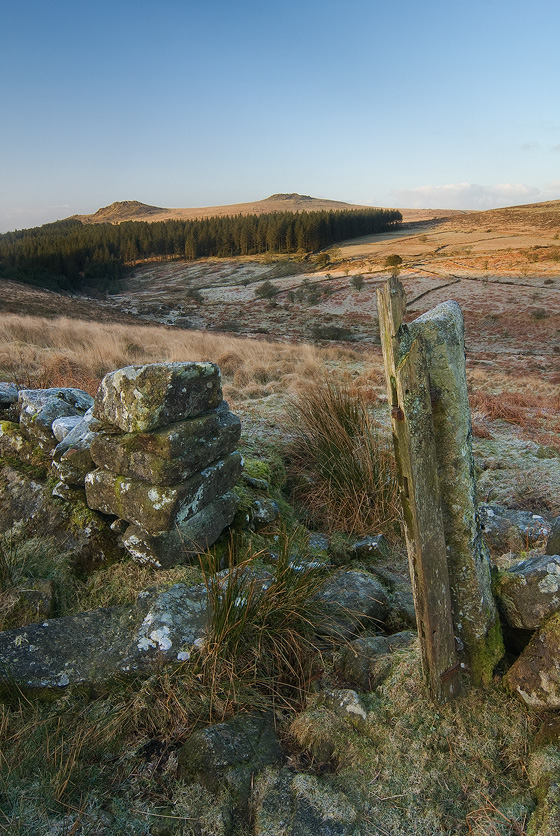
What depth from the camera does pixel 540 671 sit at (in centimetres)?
199

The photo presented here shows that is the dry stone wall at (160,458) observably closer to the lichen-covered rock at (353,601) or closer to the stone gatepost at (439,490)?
the lichen-covered rock at (353,601)

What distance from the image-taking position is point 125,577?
3.38 metres

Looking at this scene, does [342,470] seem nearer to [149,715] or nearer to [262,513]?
[262,513]

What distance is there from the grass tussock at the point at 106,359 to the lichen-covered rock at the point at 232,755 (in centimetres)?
568

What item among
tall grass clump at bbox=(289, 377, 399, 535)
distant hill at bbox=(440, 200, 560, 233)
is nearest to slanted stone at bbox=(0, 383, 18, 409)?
tall grass clump at bbox=(289, 377, 399, 535)

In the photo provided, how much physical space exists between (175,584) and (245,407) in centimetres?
452

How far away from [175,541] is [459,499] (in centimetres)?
209

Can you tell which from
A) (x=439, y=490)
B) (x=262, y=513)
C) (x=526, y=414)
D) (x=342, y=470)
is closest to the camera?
(x=439, y=490)

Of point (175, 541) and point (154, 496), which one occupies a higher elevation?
point (154, 496)

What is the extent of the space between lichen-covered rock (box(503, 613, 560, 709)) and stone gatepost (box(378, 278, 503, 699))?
5.1 inches

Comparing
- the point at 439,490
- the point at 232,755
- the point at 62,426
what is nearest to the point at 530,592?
the point at 439,490

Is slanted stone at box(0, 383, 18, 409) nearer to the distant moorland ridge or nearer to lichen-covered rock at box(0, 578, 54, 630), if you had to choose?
lichen-covered rock at box(0, 578, 54, 630)

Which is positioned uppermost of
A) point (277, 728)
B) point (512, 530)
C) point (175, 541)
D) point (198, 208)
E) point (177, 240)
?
point (198, 208)

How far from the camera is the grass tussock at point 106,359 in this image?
7885mm
